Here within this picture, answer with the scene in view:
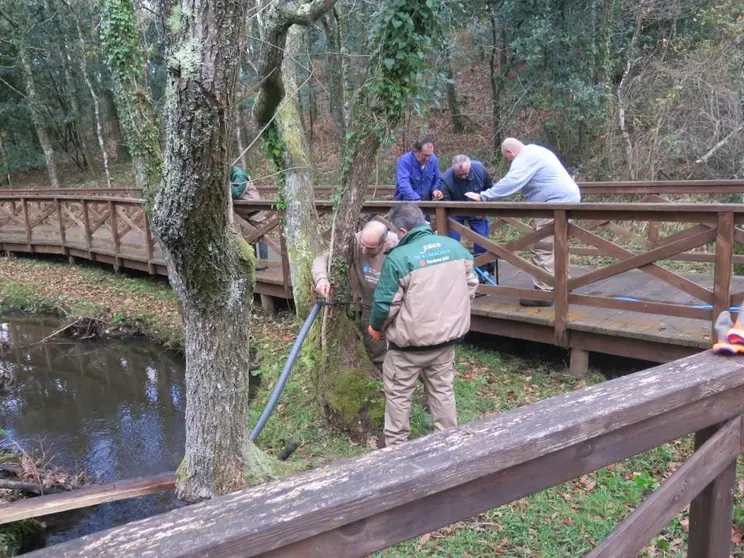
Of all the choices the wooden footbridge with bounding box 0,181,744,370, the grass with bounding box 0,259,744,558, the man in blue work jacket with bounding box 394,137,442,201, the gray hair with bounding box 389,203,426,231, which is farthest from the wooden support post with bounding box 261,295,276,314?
the gray hair with bounding box 389,203,426,231

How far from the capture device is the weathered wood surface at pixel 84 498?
391 cm

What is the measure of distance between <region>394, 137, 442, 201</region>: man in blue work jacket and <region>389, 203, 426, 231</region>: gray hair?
319 centimetres

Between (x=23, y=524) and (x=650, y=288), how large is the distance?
609 cm

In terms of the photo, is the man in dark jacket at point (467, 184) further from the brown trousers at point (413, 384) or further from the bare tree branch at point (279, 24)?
the brown trousers at point (413, 384)

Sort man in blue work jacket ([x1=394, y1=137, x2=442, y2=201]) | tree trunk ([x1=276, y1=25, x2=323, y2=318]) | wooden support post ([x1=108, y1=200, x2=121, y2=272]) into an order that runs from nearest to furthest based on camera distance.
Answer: tree trunk ([x1=276, y1=25, x2=323, y2=318]), man in blue work jacket ([x1=394, y1=137, x2=442, y2=201]), wooden support post ([x1=108, y1=200, x2=121, y2=272])

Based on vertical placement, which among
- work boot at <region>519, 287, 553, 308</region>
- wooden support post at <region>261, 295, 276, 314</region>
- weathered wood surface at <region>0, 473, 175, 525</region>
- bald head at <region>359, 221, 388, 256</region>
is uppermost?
bald head at <region>359, 221, 388, 256</region>

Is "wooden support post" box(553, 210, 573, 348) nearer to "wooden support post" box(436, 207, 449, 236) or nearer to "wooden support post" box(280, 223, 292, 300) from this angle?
"wooden support post" box(436, 207, 449, 236)

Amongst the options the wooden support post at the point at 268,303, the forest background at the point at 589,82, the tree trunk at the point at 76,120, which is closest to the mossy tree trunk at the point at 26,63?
the tree trunk at the point at 76,120

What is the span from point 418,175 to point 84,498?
5.00 m

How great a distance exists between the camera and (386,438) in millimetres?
4203

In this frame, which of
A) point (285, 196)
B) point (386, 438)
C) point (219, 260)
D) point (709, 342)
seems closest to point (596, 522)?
point (386, 438)

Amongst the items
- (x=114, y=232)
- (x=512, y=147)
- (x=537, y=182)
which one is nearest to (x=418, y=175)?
(x=512, y=147)

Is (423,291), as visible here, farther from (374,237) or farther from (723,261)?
(723,261)

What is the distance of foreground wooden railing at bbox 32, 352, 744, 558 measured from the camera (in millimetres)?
1007
